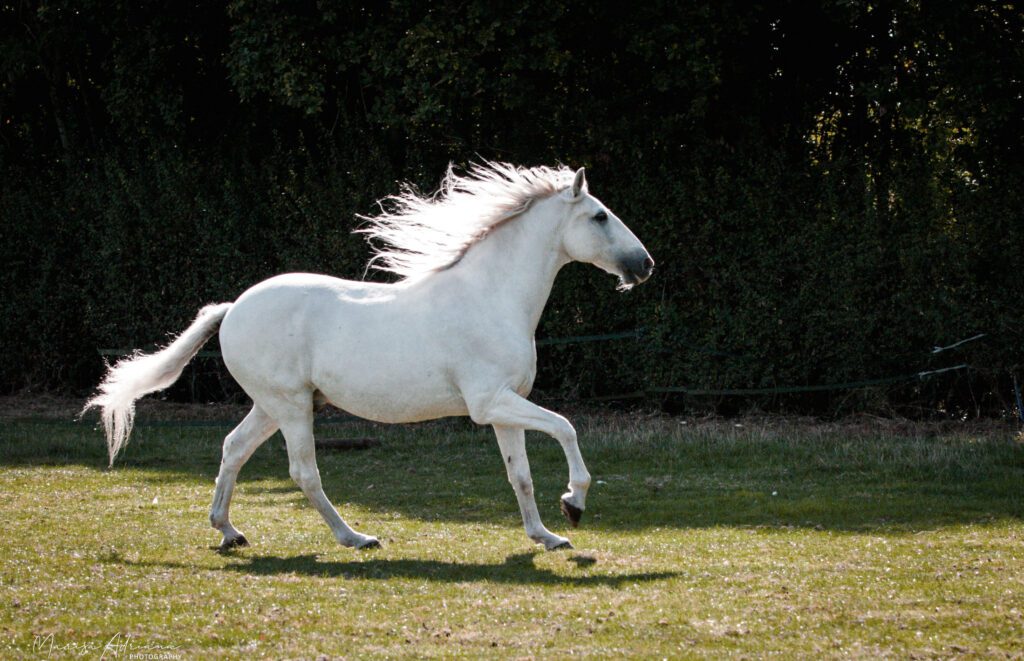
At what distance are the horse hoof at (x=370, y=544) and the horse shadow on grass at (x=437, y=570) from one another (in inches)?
13.4

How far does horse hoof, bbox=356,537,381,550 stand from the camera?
319 inches

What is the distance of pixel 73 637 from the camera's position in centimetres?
568

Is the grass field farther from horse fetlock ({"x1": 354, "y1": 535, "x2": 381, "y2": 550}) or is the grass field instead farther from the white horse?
the white horse

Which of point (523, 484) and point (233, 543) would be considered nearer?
point (523, 484)

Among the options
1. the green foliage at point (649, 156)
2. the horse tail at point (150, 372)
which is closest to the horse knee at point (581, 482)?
the horse tail at point (150, 372)

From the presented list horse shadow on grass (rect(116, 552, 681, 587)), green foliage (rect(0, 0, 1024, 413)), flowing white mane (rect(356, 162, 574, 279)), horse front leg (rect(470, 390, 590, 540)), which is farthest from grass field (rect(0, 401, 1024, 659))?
flowing white mane (rect(356, 162, 574, 279))

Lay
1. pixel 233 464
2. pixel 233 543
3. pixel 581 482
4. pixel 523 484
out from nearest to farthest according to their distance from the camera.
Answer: pixel 581 482 < pixel 523 484 < pixel 233 543 < pixel 233 464

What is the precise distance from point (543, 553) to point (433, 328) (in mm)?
1635

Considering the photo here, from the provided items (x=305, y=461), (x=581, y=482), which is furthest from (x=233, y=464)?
(x=581, y=482)

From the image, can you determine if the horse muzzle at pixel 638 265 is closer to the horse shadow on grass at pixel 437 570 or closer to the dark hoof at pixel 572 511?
the dark hoof at pixel 572 511

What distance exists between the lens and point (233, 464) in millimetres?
8492

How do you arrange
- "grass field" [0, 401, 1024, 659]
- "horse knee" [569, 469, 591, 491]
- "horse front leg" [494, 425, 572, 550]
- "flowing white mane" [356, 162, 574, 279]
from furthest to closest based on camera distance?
1. "flowing white mane" [356, 162, 574, 279]
2. "horse front leg" [494, 425, 572, 550]
3. "horse knee" [569, 469, 591, 491]
4. "grass field" [0, 401, 1024, 659]

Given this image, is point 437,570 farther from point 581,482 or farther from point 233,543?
point 233,543

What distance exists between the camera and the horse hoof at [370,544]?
811 cm
